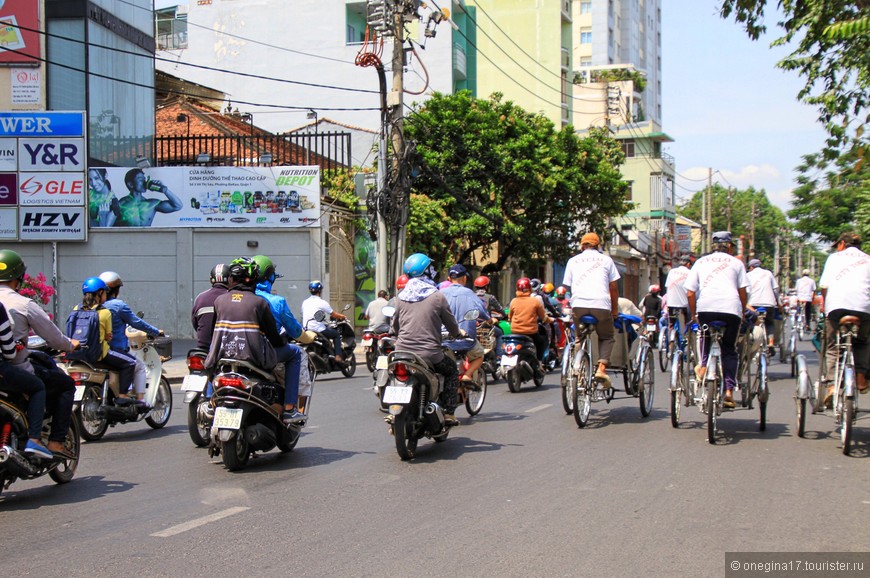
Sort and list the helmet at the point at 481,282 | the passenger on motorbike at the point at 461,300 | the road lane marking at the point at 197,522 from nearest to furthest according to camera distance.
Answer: the road lane marking at the point at 197,522 < the passenger on motorbike at the point at 461,300 < the helmet at the point at 481,282

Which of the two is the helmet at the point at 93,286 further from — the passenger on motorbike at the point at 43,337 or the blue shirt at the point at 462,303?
the blue shirt at the point at 462,303

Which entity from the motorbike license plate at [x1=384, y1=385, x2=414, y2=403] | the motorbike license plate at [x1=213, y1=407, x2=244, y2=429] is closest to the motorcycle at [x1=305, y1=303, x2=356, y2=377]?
the motorbike license plate at [x1=384, y1=385, x2=414, y2=403]

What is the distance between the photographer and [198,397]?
8852mm

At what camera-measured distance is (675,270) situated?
15328 millimetres

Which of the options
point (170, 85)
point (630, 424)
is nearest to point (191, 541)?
point (630, 424)

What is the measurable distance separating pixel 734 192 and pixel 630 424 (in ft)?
321

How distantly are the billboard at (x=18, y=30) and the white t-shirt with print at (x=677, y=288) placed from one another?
17290 millimetres

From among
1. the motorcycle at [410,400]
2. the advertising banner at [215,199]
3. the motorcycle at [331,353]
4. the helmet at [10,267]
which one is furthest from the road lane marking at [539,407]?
the advertising banner at [215,199]

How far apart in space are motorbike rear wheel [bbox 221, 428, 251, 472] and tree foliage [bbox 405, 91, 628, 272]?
21915 millimetres

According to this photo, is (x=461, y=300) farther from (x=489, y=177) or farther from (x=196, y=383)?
(x=489, y=177)

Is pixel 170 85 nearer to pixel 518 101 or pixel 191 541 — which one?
pixel 518 101

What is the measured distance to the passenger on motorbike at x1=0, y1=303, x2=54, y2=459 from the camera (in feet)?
20.8

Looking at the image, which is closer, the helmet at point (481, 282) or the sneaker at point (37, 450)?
the sneaker at point (37, 450)

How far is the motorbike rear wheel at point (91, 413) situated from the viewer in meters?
9.57
